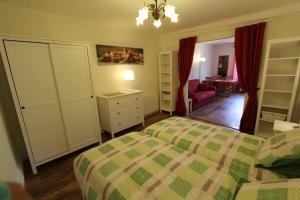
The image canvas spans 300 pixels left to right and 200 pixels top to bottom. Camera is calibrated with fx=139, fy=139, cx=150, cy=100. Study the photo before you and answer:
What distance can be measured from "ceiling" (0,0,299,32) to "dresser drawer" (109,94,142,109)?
1.56m

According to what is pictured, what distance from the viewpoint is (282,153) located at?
41.2 inches

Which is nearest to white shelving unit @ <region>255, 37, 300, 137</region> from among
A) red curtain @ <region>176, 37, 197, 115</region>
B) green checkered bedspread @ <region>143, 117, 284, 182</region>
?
green checkered bedspread @ <region>143, 117, 284, 182</region>

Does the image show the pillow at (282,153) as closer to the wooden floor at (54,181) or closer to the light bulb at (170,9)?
the light bulb at (170,9)

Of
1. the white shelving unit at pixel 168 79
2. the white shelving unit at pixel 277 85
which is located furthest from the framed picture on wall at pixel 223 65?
the white shelving unit at pixel 277 85

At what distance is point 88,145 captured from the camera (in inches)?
102

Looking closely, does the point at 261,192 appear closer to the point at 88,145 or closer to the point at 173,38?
the point at 88,145

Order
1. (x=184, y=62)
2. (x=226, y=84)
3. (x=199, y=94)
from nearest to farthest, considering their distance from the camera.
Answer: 1. (x=184, y=62)
2. (x=199, y=94)
3. (x=226, y=84)

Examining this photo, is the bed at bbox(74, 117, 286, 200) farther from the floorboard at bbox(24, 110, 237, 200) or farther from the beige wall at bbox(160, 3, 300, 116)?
the beige wall at bbox(160, 3, 300, 116)

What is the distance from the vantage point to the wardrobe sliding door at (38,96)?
1781mm

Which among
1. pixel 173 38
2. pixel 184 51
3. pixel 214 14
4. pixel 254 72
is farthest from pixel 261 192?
pixel 173 38

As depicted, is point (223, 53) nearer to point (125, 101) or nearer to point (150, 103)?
point (150, 103)

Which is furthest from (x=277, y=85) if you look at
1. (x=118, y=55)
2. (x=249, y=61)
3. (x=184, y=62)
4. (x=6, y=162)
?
(x=6, y=162)

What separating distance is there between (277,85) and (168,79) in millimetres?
2473

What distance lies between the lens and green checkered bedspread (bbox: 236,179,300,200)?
667 mm
